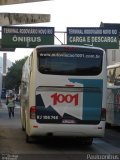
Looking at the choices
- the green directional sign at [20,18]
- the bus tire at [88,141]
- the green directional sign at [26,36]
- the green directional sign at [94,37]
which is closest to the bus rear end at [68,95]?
the bus tire at [88,141]

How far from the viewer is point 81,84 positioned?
58.6 feet

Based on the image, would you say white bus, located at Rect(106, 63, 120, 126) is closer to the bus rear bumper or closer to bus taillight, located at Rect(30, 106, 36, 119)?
the bus rear bumper

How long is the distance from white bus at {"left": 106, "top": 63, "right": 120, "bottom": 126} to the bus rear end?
28.1ft

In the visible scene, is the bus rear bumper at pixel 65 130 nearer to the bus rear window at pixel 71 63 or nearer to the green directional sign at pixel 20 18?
Result: the bus rear window at pixel 71 63

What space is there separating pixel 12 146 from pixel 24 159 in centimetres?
367

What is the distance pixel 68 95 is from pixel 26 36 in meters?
21.9

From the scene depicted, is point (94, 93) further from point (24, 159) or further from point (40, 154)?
point (24, 159)

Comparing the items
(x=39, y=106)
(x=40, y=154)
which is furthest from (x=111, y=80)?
(x=40, y=154)

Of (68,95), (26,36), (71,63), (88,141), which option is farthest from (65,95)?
(26,36)

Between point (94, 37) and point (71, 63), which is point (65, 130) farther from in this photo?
point (94, 37)

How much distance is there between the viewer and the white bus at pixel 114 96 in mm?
26594

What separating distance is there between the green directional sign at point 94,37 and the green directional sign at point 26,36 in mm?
1496

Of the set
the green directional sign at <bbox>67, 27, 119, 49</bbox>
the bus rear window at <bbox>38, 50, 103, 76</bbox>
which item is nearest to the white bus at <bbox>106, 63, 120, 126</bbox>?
the bus rear window at <bbox>38, 50, 103, 76</bbox>

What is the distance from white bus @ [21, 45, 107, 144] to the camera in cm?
1762
